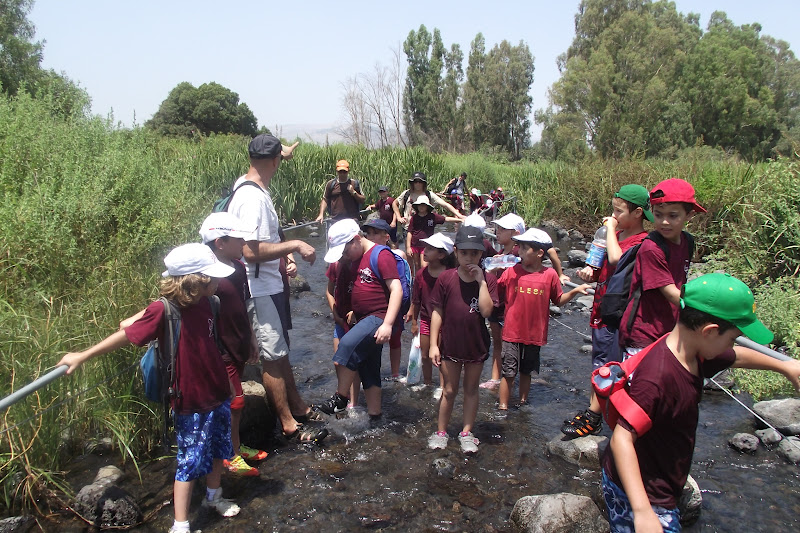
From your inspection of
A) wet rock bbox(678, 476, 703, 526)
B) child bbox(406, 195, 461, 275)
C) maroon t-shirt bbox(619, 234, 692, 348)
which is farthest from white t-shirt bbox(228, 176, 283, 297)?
child bbox(406, 195, 461, 275)

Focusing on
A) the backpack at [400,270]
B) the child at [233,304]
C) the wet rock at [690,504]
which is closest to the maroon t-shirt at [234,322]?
the child at [233,304]

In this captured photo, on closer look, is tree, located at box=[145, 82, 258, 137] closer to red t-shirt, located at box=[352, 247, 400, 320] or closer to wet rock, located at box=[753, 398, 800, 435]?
red t-shirt, located at box=[352, 247, 400, 320]

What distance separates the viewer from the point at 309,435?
4.74 meters

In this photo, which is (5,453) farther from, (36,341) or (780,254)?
(780,254)

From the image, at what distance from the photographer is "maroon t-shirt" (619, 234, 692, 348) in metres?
3.40

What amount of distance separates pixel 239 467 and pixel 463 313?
6.55 feet

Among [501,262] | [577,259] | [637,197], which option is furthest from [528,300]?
[577,259]

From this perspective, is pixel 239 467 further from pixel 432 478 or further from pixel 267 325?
pixel 432 478

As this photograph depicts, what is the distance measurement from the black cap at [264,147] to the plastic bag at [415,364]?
8.08 feet

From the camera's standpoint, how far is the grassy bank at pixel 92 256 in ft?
12.6

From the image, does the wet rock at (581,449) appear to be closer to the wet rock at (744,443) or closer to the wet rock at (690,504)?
the wet rock at (690,504)

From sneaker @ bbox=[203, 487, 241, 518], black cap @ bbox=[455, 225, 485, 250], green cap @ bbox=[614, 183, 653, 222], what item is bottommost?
sneaker @ bbox=[203, 487, 241, 518]

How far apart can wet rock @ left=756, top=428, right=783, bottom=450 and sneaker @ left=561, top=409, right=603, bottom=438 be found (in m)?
1.40

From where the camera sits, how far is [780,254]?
27.1 feet
